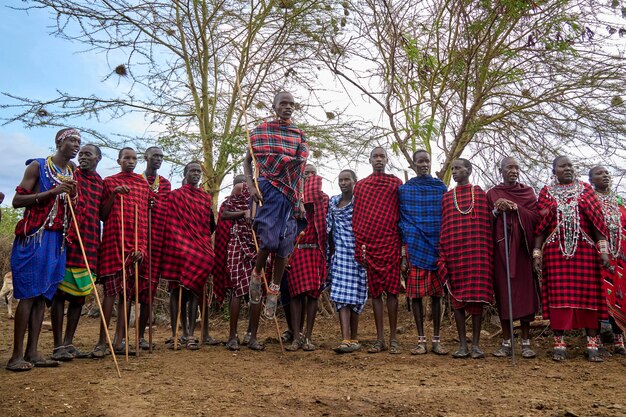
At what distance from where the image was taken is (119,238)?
5.89m

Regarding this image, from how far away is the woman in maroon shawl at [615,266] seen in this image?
19.4ft

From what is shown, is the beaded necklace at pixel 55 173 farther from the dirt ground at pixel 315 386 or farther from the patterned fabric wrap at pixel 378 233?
the patterned fabric wrap at pixel 378 233

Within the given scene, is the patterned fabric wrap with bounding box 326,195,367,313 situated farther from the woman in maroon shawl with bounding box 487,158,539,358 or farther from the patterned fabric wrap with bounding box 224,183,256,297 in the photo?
the woman in maroon shawl with bounding box 487,158,539,358

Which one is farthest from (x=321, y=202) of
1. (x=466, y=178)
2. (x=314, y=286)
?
(x=466, y=178)

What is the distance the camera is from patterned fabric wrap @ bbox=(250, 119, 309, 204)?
547cm

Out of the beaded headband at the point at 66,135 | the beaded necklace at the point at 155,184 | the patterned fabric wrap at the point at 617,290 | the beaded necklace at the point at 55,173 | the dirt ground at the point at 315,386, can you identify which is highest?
the beaded headband at the point at 66,135

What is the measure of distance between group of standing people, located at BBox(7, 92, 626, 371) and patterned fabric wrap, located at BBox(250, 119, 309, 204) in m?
0.01

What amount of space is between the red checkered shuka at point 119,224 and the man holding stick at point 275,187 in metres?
1.44

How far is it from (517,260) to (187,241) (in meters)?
3.76

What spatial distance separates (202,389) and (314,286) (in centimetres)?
231

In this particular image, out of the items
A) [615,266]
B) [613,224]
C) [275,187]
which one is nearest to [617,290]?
[615,266]

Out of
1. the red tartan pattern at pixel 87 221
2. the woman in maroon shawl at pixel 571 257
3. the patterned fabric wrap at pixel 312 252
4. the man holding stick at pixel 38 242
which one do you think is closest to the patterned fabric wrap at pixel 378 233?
the patterned fabric wrap at pixel 312 252

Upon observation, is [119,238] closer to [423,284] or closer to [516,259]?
[423,284]

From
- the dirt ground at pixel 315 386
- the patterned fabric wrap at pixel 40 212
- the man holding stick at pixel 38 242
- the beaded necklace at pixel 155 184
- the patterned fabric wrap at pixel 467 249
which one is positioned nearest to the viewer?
the dirt ground at pixel 315 386
